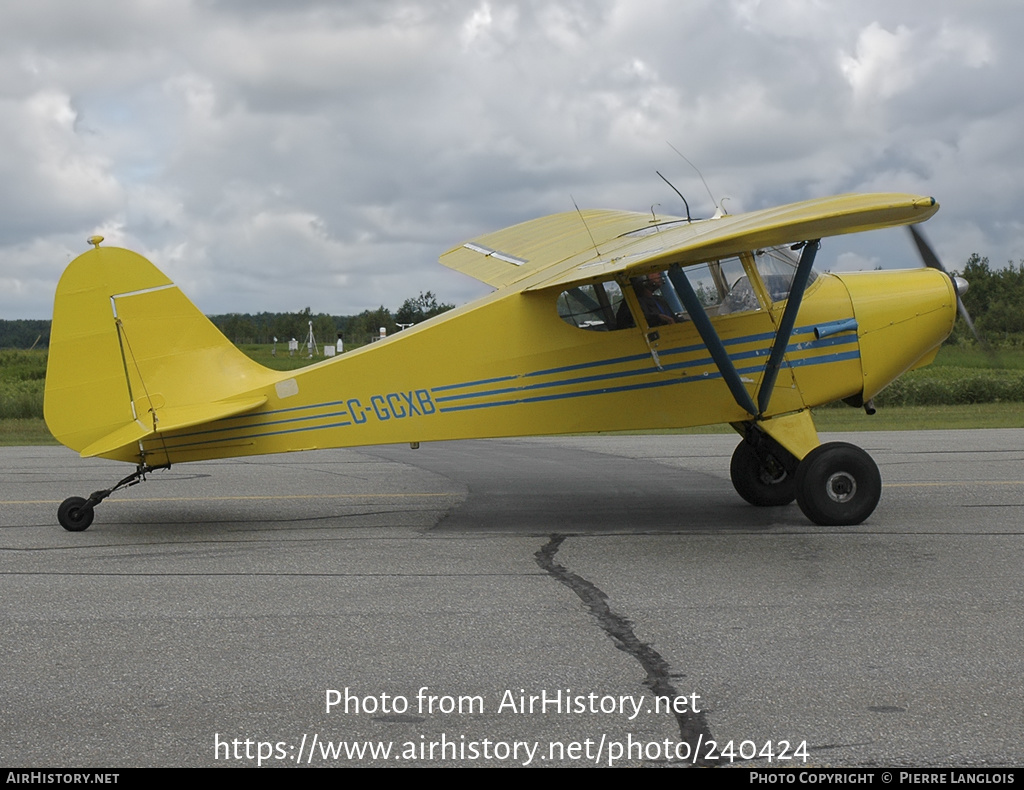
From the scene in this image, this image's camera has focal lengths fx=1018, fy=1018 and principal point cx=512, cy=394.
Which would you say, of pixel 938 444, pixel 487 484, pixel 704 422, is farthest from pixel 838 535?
pixel 938 444

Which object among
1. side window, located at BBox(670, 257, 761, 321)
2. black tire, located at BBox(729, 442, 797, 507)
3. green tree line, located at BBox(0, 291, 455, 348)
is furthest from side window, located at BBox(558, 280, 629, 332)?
green tree line, located at BBox(0, 291, 455, 348)

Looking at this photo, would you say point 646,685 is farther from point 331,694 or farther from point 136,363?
point 136,363

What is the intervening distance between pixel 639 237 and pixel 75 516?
5841mm

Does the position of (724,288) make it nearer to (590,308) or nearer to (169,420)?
(590,308)

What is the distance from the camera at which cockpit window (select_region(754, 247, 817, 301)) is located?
904 cm

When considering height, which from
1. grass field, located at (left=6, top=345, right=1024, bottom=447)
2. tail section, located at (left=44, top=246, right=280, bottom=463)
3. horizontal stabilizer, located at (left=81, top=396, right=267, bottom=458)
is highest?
tail section, located at (left=44, top=246, right=280, bottom=463)

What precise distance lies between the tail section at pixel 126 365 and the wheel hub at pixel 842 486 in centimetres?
488

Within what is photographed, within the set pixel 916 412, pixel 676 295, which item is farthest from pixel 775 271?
pixel 916 412

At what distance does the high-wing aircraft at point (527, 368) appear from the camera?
8750 millimetres

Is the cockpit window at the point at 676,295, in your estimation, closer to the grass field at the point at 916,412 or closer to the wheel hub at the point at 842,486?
the wheel hub at the point at 842,486

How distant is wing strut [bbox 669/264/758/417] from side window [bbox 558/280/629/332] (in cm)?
75

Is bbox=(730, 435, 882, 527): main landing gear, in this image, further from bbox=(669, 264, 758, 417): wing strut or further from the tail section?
the tail section

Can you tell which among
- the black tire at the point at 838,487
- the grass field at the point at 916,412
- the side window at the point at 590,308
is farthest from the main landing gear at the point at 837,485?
the grass field at the point at 916,412

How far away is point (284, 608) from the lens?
6203 mm
